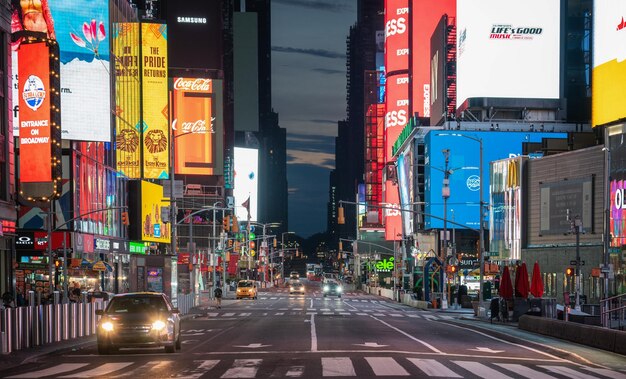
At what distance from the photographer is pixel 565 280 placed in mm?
79875

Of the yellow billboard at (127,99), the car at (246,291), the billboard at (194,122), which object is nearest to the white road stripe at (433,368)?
the yellow billboard at (127,99)

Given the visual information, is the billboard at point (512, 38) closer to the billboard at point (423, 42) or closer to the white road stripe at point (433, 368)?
the billboard at point (423, 42)

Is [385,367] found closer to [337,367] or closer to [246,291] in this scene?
[337,367]

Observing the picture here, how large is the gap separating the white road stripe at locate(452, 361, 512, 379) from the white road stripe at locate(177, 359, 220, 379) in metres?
5.64

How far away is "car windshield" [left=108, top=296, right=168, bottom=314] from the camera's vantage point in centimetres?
2814

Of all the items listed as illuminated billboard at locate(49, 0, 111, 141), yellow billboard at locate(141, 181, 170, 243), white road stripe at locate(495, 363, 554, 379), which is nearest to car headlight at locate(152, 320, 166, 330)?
white road stripe at locate(495, 363, 554, 379)

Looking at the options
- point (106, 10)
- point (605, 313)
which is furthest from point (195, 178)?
point (605, 313)

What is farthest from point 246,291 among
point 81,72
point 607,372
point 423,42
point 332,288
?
point 607,372

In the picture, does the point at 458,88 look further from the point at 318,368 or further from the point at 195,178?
the point at 318,368

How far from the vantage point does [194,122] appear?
145875mm

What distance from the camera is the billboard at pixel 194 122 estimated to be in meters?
146

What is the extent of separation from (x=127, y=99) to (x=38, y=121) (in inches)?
2225

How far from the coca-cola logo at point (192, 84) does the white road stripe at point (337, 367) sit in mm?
124041

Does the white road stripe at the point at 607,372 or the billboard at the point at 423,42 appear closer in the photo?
the white road stripe at the point at 607,372
